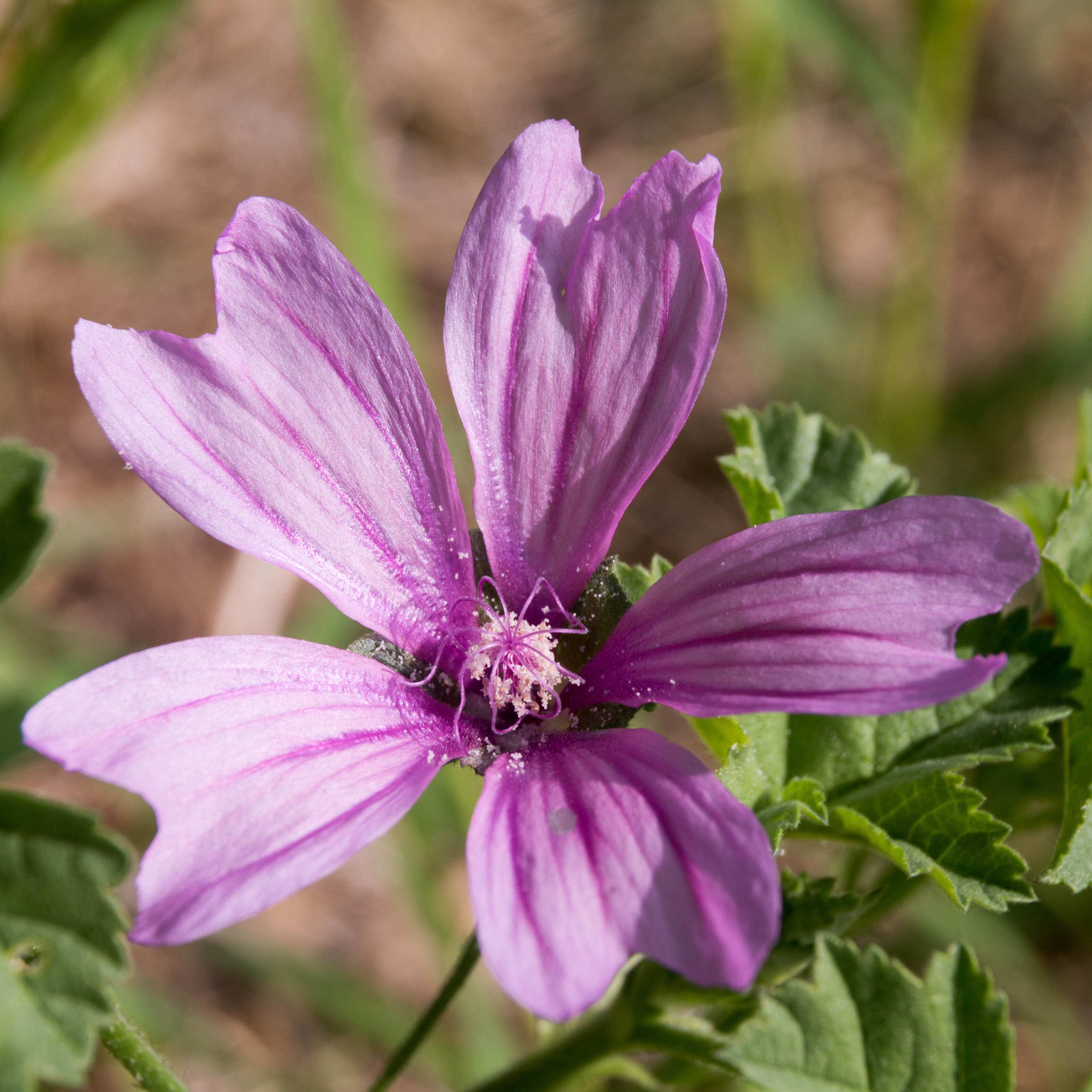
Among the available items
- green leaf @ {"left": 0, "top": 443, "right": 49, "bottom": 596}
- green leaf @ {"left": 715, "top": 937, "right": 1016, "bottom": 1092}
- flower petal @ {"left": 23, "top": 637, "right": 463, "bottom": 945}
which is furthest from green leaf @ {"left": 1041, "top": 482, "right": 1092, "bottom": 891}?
green leaf @ {"left": 0, "top": 443, "right": 49, "bottom": 596}

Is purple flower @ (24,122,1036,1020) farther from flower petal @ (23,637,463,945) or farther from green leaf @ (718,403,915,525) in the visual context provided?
green leaf @ (718,403,915,525)

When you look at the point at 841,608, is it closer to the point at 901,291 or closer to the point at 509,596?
the point at 509,596

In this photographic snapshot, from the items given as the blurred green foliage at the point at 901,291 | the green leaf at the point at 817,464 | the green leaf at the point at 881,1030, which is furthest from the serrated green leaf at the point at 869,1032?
the blurred green foliage at the point at 901,291

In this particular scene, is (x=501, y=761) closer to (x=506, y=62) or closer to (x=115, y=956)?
(x=115, y=956)

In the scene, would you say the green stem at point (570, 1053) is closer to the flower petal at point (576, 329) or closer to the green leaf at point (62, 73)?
the flower petal at point (576, 329)

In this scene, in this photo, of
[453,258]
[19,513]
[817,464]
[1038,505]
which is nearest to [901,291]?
[453,258]

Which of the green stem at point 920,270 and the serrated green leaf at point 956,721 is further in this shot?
the green stem at point 920,270

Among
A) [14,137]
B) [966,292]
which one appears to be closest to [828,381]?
[966,292]
